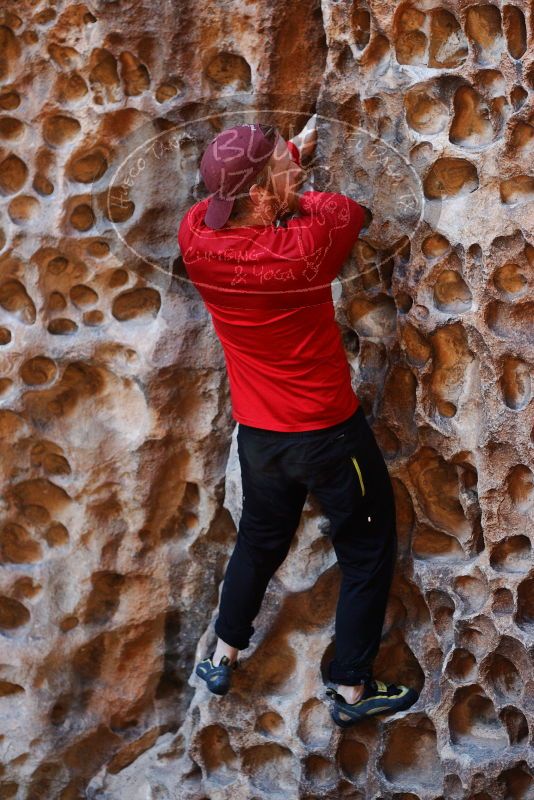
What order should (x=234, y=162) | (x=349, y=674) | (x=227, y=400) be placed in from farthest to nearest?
(x=227, y=400)
(x=349, y=674)
(x=234, y=162)

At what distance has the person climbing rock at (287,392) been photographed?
2.67 m

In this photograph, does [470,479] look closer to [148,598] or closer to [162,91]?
[148,598]

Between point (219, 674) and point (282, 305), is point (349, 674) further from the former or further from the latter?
point (282, 305)

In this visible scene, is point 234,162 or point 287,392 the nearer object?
point 234,162

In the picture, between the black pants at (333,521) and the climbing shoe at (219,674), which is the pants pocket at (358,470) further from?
the climbing shoe at (219,674)

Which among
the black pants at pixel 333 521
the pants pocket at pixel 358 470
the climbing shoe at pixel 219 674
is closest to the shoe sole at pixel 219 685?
the climbing shoe at pixel 219 674

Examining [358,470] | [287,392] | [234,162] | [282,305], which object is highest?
[234,162]

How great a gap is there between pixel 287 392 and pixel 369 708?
0.96 metres

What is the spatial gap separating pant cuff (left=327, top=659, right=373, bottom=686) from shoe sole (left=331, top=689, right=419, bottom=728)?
2.8 inches

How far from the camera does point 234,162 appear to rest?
2.61m

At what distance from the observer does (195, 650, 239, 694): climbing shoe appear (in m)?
3.20

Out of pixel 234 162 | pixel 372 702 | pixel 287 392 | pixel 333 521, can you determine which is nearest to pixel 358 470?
pixel 333 521

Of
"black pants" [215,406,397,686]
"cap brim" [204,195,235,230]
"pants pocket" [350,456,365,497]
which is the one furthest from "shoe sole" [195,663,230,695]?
"cap brim" [204,195,235,230]

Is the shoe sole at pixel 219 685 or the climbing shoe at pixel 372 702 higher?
the shoe sole at pixel 219 685
